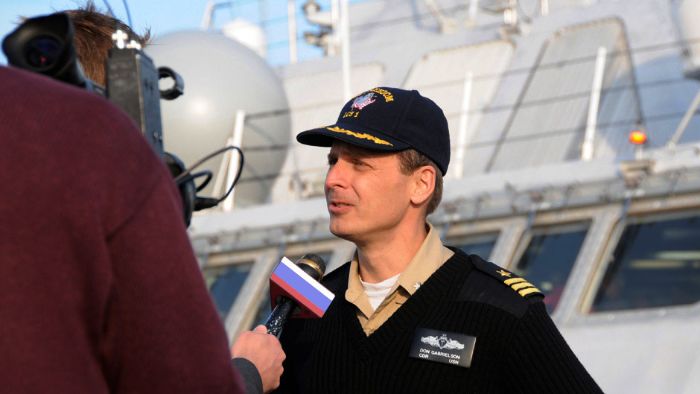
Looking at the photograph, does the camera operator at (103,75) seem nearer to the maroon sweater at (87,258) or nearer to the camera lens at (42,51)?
the camera lens at (42,51)

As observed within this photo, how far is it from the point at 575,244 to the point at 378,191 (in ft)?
16.1

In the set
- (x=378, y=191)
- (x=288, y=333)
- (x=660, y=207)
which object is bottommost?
(x=288, y=333)

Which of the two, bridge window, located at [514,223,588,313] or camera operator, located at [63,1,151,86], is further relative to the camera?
bridge window, located at [514,223,588,313]

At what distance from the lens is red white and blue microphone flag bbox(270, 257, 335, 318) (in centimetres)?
273

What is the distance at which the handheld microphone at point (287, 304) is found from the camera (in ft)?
8.80

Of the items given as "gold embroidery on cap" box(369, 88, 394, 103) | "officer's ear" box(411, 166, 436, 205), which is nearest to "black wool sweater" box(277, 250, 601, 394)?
"officer's ear" box(411, 166, 436, 205)

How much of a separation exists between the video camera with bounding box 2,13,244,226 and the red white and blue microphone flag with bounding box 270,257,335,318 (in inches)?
28.7

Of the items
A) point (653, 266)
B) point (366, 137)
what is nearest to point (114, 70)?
point (366, 137)

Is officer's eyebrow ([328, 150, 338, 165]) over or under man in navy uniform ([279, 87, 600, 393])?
over

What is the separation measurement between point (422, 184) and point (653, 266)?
174 inches

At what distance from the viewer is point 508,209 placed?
8.26 m

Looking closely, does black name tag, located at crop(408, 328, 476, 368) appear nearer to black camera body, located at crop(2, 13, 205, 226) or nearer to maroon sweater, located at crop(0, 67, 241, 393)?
black camera body, located at crop(2, 13, 205, 226)

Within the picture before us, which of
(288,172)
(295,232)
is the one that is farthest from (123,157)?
(288,172)

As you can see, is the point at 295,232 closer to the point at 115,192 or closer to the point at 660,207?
the point at 660,207
